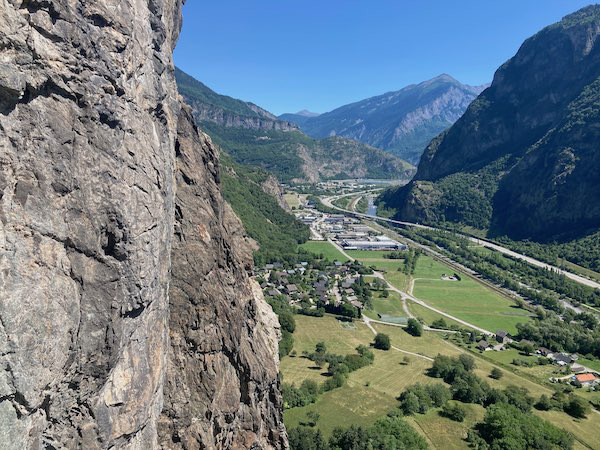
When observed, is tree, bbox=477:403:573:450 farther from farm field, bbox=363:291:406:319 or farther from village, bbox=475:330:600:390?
farm field, bbox=363:291:406:319

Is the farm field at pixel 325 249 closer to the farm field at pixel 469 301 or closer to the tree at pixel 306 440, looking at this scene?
the farm field at pixel 469 301

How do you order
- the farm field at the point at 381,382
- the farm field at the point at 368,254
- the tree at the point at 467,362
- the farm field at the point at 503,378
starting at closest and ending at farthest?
the farm field at the point at 381,382 < the farm field at the point at 503,378 < the tree at the point at 467,362 < the farm field at the point at 368,254

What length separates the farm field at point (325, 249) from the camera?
16150 centimetres

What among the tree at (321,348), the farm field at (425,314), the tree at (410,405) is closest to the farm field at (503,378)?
the farm field at (425,314)

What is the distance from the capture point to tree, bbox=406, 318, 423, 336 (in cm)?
9369

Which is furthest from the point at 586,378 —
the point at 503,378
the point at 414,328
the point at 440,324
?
the point at 414,328

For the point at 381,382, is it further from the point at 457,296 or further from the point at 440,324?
the point at 457,296

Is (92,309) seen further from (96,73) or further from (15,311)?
(96,73)

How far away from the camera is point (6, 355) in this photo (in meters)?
12.7

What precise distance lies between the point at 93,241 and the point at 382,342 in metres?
78.5

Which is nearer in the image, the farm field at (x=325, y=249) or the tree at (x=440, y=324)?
the tree at (x=440, y=324)

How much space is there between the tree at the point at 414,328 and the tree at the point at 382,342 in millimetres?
10036

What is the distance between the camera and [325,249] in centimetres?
17350

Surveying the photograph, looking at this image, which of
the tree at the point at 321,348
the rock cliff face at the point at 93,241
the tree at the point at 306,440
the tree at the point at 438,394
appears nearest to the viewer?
the rock cliff face at the point at 93,241
